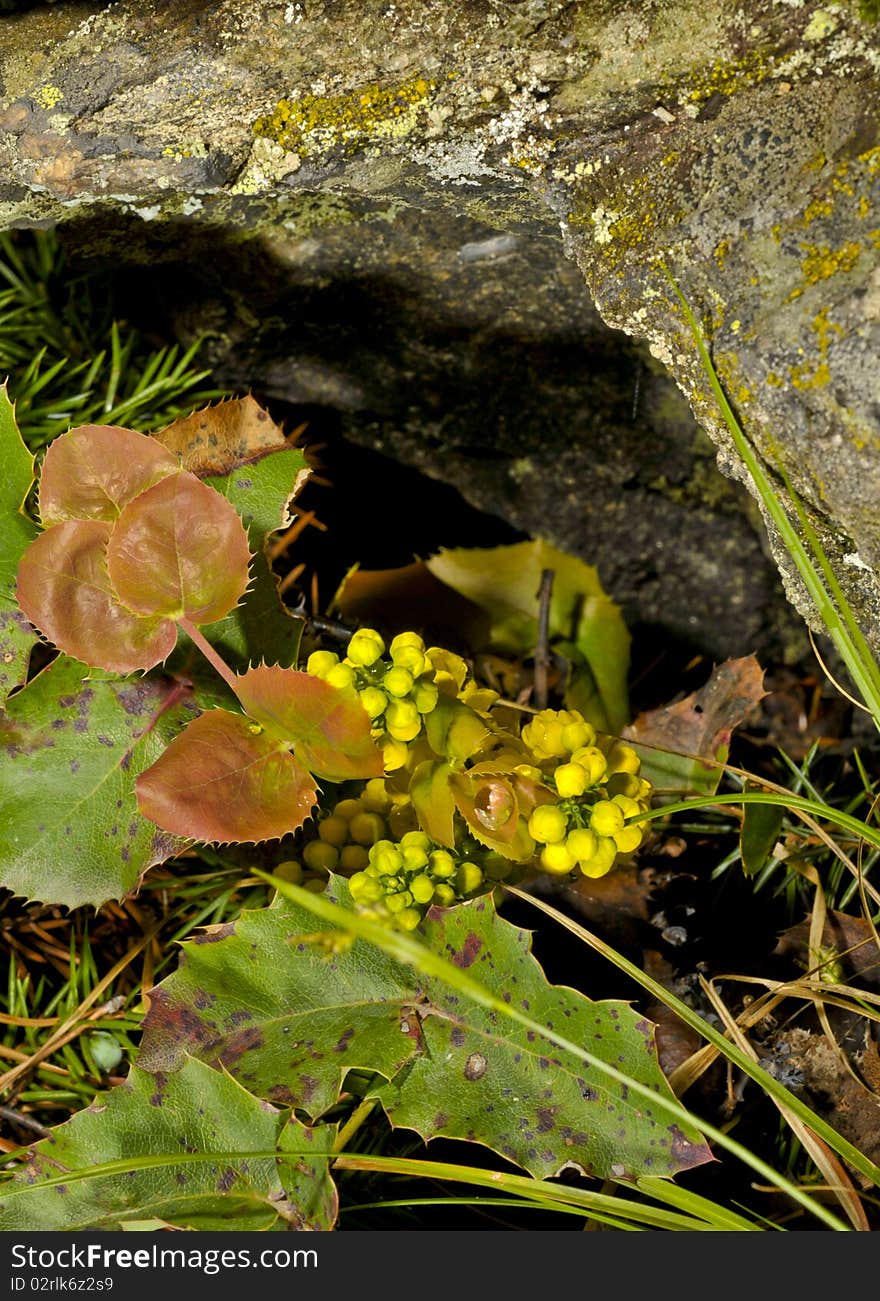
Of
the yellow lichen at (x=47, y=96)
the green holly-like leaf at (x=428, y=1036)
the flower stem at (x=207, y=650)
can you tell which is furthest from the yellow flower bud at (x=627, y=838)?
the yellow lichen at (x=47, y=96)

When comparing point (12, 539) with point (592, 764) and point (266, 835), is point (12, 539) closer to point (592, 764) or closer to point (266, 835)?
point (266, 835)

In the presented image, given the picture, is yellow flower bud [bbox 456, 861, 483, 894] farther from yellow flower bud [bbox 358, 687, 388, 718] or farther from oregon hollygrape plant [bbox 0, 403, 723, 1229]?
yellow flower bud [bbox 358, 687, 388, 718]

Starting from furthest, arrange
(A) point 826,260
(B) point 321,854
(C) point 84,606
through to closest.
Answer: (B) point 321,854 → (C) point 84,606 → (A) point 826,260

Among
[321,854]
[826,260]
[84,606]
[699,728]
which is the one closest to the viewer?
[826,260]

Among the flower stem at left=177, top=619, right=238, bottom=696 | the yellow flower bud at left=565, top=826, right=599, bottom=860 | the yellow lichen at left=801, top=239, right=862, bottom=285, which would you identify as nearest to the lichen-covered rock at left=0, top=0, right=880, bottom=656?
the yellow lichen at left=801, top=239, right=862, bottom=285

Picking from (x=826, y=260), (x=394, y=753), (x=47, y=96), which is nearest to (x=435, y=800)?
(x=394, y=753)

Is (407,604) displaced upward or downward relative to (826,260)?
downward

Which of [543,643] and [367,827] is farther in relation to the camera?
[543,643]
